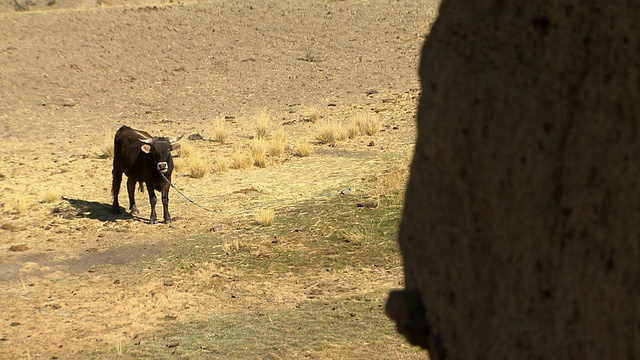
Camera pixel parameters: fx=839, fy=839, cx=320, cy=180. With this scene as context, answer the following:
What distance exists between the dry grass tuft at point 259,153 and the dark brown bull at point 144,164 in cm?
311

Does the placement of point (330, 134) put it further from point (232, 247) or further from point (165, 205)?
point (232, 247)

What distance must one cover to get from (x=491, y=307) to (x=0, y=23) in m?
30.3

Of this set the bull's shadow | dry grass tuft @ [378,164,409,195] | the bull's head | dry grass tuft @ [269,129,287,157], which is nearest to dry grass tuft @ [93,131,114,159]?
the bull's shadow

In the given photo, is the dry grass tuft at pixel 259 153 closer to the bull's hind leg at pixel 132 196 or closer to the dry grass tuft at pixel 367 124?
the dry grass tuft at pixel 367 124

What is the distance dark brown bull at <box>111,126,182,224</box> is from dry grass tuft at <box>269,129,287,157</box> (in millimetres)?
3879

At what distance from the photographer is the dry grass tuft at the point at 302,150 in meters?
17.2

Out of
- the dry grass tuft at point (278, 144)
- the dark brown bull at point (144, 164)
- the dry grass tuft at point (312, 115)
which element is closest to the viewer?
the dark brown bull at point (144, 164)

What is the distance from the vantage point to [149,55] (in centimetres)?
2831

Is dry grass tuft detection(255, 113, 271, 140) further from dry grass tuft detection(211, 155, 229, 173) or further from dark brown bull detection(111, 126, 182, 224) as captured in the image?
dark brown bull detection(111, 126, 182, 224)

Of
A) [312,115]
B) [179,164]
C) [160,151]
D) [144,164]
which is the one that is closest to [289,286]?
[160,151]

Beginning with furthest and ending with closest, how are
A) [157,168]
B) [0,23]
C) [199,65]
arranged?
1. [0,23]
2. [199,65]
3. [157,168]

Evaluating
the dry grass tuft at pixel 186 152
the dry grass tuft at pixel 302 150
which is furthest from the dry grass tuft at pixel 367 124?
the dry grass tuft at pixel 186 152

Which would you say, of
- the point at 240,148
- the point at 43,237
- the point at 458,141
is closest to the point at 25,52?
the point at 240,148

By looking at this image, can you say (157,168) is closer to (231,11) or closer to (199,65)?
(199,65)
